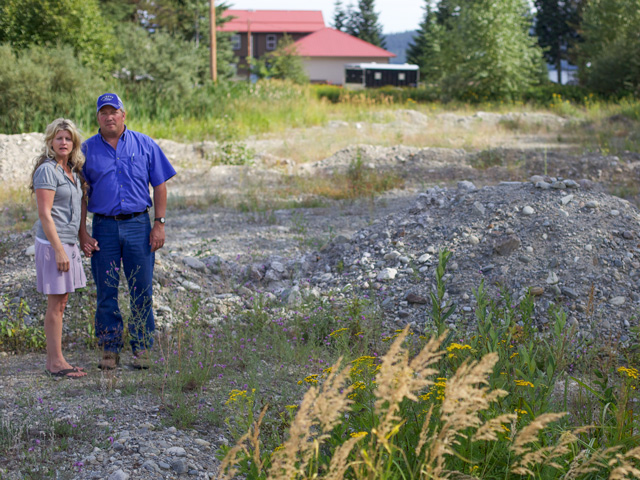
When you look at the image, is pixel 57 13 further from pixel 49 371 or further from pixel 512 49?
pixel 512 49

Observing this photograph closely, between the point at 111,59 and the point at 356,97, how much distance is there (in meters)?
10.7

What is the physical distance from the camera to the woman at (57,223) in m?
3.76

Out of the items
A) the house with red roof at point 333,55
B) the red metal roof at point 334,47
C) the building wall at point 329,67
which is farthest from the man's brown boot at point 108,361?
the building wall at point 329,67

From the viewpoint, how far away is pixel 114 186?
4.07 metres

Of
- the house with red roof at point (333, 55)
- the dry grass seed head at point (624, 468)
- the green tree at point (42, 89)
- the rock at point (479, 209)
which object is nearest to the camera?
the dry grass seed head at point (624, 468)

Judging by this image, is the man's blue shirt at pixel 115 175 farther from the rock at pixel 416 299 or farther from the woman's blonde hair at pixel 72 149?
the rock at pixel 416 299

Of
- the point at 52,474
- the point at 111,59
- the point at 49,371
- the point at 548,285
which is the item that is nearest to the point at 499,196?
the point at 548,285

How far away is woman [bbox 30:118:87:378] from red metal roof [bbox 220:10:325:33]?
182ft

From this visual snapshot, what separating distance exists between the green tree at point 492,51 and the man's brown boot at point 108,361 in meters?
24.5

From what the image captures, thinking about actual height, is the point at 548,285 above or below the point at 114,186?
below

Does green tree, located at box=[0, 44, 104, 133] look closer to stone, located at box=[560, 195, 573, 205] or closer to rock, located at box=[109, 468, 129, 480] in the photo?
stone, located at box=[560, 195, 573, 205]

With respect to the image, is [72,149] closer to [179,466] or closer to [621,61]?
[179,466]

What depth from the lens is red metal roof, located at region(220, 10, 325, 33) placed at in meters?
56.6

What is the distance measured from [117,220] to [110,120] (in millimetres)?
692
